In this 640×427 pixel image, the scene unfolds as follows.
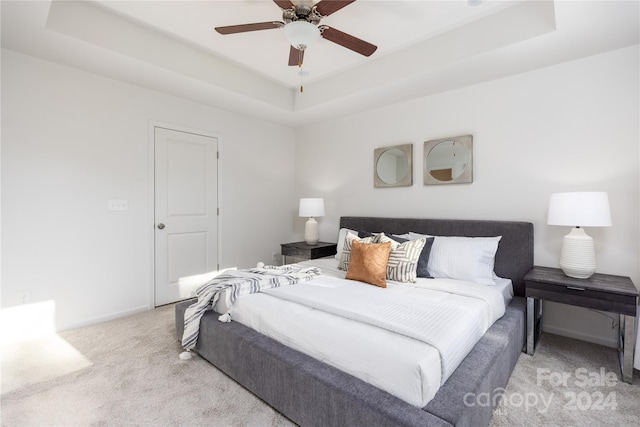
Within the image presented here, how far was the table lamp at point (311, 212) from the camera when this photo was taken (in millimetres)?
4137

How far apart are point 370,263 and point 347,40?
169cm

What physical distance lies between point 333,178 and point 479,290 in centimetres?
262

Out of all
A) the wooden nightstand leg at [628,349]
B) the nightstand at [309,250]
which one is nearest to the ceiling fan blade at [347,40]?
the nightstand at [309,250]

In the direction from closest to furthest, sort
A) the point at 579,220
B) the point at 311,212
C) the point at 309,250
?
the point at 579,220, the point at 309,250, the point at 311,212

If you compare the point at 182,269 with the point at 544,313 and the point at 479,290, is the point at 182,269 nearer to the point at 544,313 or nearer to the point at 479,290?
the point at 479,290

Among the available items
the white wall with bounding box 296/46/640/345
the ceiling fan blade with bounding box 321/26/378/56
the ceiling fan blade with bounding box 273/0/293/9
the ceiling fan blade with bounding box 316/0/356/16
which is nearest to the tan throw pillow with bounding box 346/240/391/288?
the white wall with bounding box 296/46/640/345

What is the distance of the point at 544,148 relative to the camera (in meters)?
2.77

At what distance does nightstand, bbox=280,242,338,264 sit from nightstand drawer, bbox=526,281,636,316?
2332 millimetres

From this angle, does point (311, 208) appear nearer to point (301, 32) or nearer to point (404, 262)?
point (404, 262)

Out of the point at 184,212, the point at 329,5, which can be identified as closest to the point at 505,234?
the point at 329,5

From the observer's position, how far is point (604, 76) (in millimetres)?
2512

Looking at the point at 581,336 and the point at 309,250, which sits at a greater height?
the point at 309,250

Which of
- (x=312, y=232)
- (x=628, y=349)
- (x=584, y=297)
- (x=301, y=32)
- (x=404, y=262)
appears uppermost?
(x=301, y=32)

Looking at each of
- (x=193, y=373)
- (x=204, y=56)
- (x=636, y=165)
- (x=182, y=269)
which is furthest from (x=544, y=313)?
(x=204, y=56)
